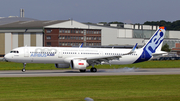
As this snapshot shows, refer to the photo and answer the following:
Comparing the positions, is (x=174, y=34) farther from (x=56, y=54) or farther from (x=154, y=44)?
(x=56, y=54)

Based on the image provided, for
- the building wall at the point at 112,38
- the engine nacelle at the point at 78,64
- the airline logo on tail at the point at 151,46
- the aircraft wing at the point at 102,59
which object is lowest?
the engine nacelle at the point at 78,64

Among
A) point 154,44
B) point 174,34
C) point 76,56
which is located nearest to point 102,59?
point 76,56

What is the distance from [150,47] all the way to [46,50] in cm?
1907

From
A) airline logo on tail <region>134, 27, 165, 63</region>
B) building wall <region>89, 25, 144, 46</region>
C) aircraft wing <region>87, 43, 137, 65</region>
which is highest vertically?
building wall <region>89, 25, 144, 46</region>

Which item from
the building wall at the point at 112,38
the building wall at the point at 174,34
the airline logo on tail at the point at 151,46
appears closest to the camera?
the airline logo on tail at the point at 151,46

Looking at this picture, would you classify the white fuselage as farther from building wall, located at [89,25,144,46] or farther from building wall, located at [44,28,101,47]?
building wall, located at [89,25,144,46]

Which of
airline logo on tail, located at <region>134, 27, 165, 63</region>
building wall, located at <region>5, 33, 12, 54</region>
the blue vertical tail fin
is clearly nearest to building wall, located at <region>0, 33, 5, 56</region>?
building wall, located at <region>5, 33, 12, 54</region>

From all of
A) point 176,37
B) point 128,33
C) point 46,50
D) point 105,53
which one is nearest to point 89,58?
point 105,53

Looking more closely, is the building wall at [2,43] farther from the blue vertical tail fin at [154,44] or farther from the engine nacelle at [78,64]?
the engine nacelle at [78,64]

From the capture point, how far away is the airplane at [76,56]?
44406mm

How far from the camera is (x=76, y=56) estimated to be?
155 feet

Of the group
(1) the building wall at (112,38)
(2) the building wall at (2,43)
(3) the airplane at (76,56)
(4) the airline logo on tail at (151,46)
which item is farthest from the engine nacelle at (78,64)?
(1) the building wall at (112,38)

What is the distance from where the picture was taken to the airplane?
44406 millimetres

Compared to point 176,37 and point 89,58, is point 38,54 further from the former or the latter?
point 176,37
